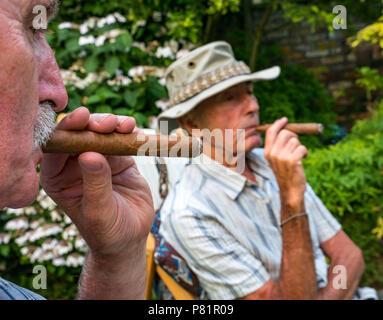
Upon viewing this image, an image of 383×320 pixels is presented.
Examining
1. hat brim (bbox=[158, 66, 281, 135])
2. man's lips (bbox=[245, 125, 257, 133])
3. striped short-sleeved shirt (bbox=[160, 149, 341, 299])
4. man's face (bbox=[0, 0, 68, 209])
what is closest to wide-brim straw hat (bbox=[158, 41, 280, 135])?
hat brim (bbox=[158, 66, 281, 135])

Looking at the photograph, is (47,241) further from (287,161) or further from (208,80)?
(287,161)

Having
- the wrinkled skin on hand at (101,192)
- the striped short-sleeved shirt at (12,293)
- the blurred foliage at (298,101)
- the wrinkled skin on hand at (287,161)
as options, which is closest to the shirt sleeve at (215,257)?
the wrinkled skin on hand at (287,161)

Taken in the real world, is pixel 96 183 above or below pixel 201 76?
above

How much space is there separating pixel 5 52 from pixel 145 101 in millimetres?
3717

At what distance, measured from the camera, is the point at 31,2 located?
103 cm

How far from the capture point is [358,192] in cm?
412

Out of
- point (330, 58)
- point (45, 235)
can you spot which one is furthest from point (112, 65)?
point (330, 58)

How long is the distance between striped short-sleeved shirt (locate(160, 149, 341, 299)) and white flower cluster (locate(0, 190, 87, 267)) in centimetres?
201

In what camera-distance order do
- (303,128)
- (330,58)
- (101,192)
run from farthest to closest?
(330,58) < (303,128) < (101,192)

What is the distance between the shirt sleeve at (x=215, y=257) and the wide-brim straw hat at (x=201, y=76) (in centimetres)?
68

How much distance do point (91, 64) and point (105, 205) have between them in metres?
3.52

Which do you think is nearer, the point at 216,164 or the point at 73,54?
the point at 216,164
